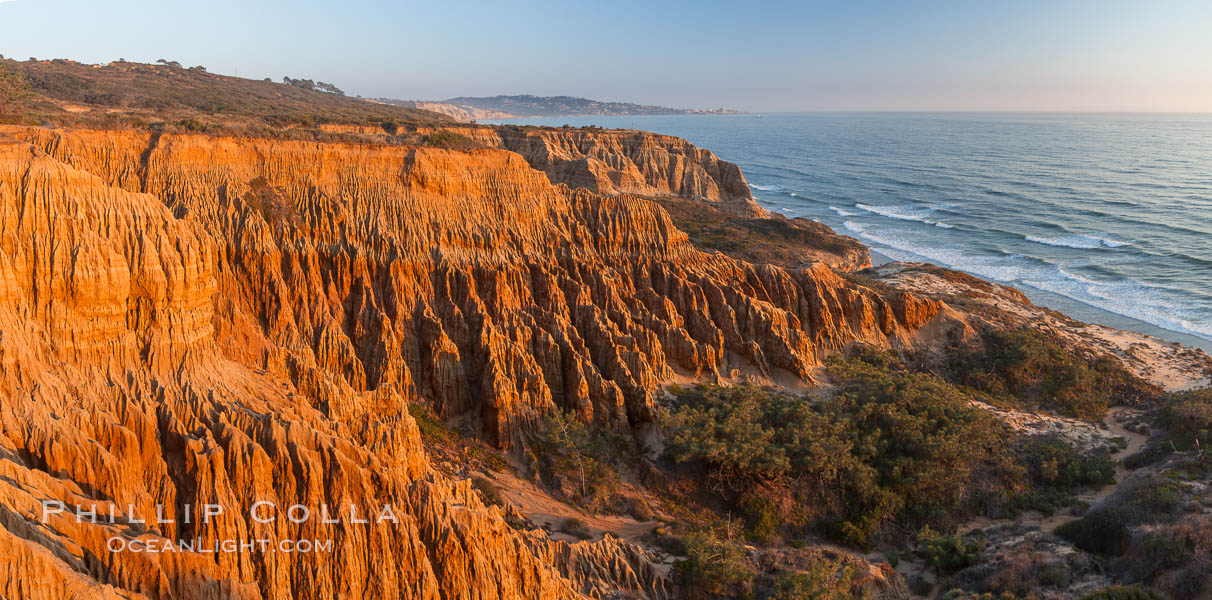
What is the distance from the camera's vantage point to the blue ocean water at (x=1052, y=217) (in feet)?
197

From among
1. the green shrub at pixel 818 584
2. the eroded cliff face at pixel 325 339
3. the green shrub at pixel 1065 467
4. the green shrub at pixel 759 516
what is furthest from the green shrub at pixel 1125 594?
the eroded cliff face at pixel 325 339

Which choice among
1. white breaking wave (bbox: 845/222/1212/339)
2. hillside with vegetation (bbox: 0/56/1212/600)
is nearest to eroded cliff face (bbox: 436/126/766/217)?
white breaking wave (bbox: 845/222/1212/339)

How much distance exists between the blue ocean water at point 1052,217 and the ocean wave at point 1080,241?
19 cm

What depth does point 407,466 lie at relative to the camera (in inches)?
677

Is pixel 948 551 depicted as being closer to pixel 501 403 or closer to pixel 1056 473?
pixel 1056 473

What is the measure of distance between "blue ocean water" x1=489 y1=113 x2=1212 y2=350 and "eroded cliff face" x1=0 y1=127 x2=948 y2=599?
3476cm

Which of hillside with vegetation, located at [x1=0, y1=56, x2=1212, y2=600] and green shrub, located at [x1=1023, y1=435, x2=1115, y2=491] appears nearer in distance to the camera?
hillside with vegetation, located at [x1=0, y1=56, x2=1212, y2=600]

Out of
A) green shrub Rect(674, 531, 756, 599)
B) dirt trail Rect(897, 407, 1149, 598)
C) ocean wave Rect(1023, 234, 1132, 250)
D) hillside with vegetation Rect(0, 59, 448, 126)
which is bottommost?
dirt trail Rect(897, 407, 1149, 598)

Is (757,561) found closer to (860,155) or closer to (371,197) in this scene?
(371,197)

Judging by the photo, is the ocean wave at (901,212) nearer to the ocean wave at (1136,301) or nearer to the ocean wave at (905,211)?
the ocean wave at (905,211)

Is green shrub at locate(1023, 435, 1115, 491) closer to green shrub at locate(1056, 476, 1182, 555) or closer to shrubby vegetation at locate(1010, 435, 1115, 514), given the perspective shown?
shrubby vegetation at locate(1010, 435, 1115, 514)

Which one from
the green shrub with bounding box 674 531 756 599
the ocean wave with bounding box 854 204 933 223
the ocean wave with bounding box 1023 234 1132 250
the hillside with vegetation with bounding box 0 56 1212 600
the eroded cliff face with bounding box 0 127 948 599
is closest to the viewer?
the eroded cliff face with bounding box 0 127 948 599

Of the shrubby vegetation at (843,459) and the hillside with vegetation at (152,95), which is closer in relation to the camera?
the shrubby vegetation at (843,459)

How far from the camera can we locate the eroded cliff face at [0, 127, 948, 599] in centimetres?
1259
